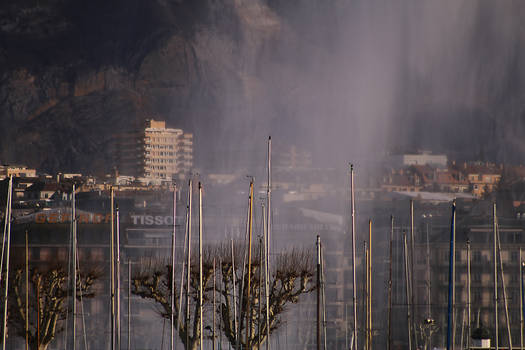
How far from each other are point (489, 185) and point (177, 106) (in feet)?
138

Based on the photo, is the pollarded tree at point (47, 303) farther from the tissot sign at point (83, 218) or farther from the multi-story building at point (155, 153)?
the multi-story building at point (155, 153)

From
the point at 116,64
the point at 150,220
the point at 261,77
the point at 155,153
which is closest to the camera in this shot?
the point at 150,220

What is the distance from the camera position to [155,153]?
77.9 metres

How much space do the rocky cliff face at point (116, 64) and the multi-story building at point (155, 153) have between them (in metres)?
6.10

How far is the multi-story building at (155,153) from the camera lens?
7600 cm

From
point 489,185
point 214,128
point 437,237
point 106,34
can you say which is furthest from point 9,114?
point 437,237

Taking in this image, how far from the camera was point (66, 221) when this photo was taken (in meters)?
51.7

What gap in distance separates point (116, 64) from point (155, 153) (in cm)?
2726

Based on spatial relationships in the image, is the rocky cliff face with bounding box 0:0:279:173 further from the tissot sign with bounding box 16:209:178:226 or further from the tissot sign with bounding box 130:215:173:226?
the tissot sign with bounding box 16:209:178:226

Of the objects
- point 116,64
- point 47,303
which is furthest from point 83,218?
point 116,64

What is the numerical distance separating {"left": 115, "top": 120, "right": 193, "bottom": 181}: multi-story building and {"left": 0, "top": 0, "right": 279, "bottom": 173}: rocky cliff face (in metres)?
6.10

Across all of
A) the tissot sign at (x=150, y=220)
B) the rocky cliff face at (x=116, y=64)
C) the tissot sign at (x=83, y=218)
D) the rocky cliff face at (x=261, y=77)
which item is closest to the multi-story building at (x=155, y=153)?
the rocky cliff face at (x=261, y=77)

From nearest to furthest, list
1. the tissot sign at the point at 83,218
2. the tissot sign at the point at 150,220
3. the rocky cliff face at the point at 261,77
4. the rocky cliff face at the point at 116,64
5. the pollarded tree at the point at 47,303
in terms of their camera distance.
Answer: the pollarded tree at the point at 47,303 → the tissot sign at the point at 83,218 → the tissot sign at the point at 150,220 → the rocky cliff face at the point at 261,77 → the rocky cliff face at the point at 116,64

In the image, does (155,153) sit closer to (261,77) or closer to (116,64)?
(261,77)
